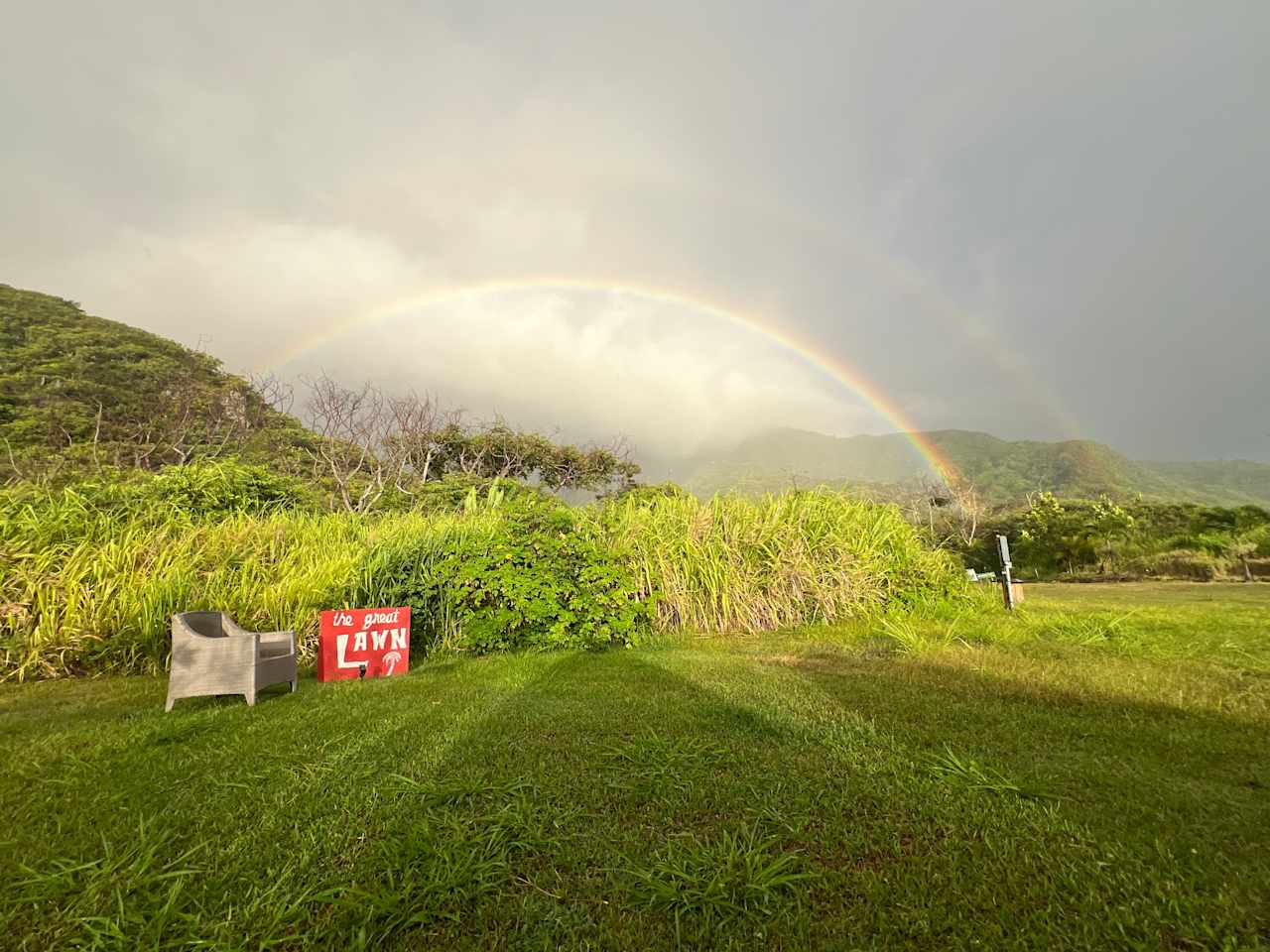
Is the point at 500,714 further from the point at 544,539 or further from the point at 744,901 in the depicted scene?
the point at 544,539

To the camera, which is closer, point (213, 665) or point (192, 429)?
point (213, 665)

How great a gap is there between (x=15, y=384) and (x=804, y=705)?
102 feet

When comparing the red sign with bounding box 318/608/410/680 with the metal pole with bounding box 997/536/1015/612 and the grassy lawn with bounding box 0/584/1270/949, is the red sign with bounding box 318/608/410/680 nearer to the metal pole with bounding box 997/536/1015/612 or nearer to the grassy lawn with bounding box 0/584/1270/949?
the grassy lawn with bounding box 0/584/1270/949

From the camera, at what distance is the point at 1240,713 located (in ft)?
10.6

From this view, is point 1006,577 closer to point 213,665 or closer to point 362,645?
point 362,645

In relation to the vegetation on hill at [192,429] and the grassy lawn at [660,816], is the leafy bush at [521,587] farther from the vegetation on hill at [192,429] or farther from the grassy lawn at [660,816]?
the vegetation on hill at [192,429]

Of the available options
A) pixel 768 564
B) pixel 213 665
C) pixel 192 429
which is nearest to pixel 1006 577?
pixel 768 564

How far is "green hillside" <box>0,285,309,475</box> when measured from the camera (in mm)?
→ 20125

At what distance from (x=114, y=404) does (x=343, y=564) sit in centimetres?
2514

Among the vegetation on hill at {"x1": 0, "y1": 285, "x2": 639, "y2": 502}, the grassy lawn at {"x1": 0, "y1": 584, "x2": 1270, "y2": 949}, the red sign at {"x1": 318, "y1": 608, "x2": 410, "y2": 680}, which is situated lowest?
the grassy lawn at {"x1": 0, "y1": 584, "x2": 1270, "y2": 949}

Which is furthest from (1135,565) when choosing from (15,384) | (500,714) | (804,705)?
(15,384)

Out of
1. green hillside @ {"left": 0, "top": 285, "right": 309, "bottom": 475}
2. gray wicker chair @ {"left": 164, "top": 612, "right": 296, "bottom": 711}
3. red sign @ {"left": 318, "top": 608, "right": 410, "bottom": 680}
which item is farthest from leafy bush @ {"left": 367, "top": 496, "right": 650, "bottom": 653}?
green hillside @ {"left": 0, "top": 285, "right": 309, "bottom": 475}

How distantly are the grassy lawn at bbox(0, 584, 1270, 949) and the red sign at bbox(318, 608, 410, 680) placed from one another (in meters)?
0.77

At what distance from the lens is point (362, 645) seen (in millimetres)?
5082
